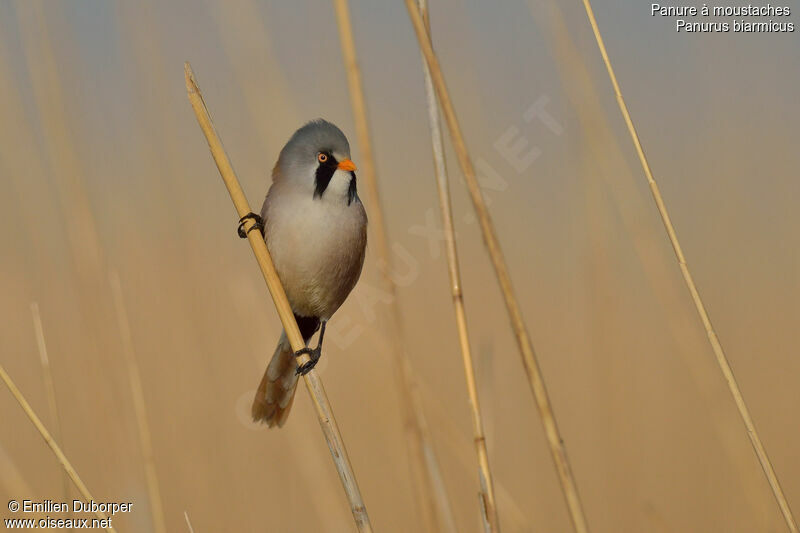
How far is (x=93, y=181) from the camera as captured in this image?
2.63 m

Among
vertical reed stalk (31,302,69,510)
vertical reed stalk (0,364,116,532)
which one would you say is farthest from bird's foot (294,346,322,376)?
vertical reed stalk (31,302,69,510)

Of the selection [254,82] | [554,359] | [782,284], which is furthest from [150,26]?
[782,284]

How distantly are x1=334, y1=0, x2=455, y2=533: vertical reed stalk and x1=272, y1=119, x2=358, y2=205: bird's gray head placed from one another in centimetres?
4

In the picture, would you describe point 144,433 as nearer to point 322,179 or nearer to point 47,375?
point 47,375

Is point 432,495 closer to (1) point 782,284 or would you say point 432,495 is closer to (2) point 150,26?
(2) point 150,26

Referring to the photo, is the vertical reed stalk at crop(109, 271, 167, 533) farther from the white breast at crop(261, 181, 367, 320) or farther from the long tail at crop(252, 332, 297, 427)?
the white breast at crop(261, 181, 367, 320)

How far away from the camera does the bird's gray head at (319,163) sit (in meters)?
1.52

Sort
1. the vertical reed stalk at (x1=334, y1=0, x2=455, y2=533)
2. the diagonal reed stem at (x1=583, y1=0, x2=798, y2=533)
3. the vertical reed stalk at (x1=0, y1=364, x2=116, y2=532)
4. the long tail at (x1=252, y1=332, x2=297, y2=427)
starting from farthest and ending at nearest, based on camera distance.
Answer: the long tail at (x1=252, y1=332, x2=297, y2=427) → the vertical reed stalk at (x1=334, y1=0, x2=455, y2=533) → the diagonal reed stem at (x1=583, y1=0, x2=798, y2=533) → the vertical reed stalk at (x1=0, y1=364, x2=116, y2=532)

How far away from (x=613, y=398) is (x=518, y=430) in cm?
60

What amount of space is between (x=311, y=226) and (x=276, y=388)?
36 cm

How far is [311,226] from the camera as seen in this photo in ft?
5.02

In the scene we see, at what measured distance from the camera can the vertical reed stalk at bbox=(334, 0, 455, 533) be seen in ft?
4.88

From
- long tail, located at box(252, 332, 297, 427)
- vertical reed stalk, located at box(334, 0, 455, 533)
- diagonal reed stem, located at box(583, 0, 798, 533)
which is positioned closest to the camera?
diagonal reed stem, located at box(583, 0, 798, 533)

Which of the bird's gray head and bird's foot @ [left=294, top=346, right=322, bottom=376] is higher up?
the bird's gray head
